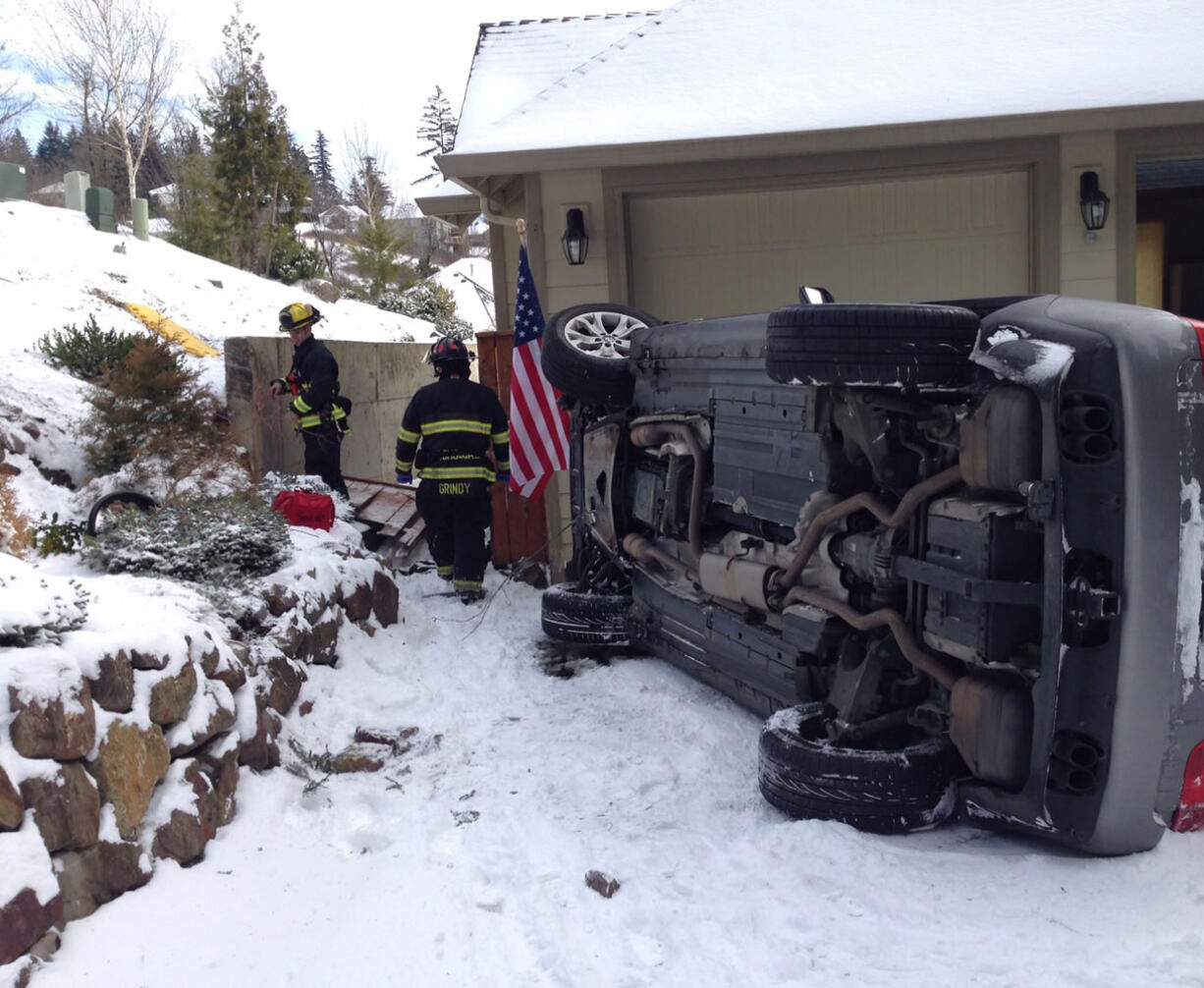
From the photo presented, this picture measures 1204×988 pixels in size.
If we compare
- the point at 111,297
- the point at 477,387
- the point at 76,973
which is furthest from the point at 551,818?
the point at 111,297

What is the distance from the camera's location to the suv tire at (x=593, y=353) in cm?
654

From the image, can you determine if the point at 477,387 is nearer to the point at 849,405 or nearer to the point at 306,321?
the point at 306,321

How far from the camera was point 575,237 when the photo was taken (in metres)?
8.32

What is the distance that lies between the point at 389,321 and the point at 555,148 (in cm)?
2216

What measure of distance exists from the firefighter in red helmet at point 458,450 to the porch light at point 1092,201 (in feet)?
14.8

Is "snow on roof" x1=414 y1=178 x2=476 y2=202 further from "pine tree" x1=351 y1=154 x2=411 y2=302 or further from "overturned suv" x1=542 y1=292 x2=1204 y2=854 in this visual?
"pine tree" x1=351 y1=154 x2=411 y2=302

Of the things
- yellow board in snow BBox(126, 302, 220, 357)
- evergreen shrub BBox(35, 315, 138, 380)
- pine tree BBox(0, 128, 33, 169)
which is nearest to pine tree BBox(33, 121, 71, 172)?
pine tree BBox(0, 128, 33, 169)

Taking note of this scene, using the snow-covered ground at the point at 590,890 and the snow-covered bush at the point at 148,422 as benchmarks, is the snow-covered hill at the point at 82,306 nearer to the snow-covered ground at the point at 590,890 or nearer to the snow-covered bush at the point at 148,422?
the snow-covered bush at the point at 148,422

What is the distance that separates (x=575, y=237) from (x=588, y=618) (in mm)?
3130

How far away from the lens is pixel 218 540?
5.73m

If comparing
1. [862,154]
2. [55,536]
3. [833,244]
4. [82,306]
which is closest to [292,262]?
[82,306]

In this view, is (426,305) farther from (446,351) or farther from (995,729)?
(995,729)

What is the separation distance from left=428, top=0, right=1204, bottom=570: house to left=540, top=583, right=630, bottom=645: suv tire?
2795mm

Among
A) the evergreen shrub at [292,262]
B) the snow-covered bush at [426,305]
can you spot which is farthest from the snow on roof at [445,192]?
the evergreen shrub at [292,262]
